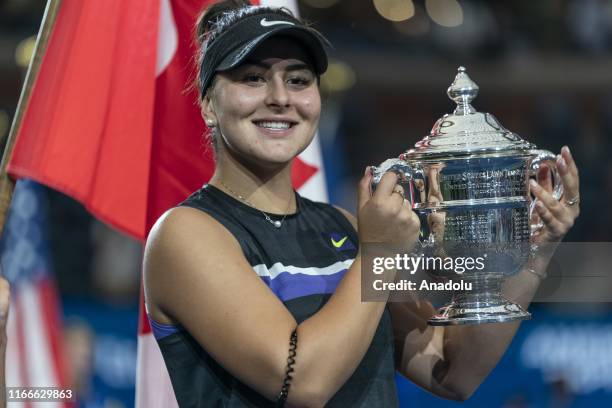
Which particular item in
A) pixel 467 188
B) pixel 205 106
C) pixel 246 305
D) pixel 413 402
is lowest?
pixel 413 402

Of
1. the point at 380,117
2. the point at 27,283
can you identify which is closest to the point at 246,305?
the point at 27,283

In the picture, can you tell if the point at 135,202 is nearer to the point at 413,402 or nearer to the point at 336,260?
the point at 336,260

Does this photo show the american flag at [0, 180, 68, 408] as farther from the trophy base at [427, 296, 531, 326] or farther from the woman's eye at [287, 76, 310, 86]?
the trophy base at [427, 296, 531, 326]

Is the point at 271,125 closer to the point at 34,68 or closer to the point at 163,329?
the point at 163,329

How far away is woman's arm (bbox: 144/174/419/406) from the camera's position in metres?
1.47

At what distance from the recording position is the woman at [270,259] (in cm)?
149

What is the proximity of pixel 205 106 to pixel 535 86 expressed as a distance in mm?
7890

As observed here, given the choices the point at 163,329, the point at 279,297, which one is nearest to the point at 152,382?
the point at 163,329

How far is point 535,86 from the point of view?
925 centimetres

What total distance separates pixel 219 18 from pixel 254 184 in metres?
0.30

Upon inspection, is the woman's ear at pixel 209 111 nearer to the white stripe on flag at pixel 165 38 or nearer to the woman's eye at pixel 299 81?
the woman's eye at pixel 299 81

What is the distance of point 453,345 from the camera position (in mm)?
1887

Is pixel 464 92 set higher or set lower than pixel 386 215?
higher

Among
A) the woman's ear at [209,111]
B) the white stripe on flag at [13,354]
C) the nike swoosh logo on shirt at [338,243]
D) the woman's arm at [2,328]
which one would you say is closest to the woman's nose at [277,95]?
the woman's ear at [209,111]
